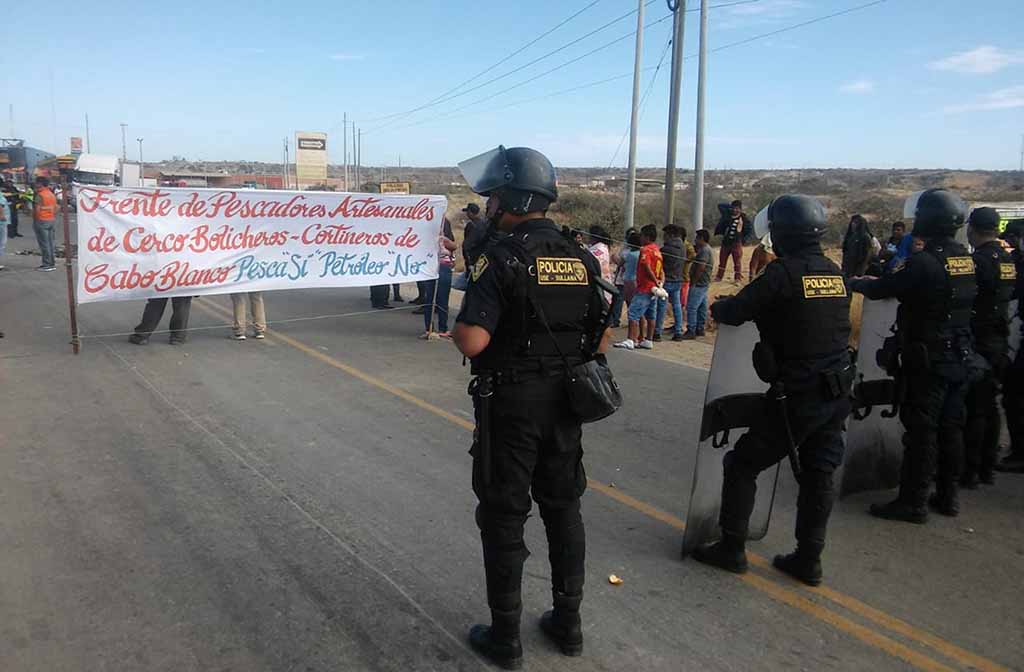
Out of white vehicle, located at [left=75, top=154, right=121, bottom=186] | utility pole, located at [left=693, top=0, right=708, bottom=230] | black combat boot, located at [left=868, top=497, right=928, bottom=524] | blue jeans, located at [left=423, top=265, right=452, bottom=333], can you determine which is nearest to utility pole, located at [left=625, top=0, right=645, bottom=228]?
utility pole, located at [left=693, top=0, right=708, bottom=230]

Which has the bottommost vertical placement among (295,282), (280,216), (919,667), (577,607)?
(919,667)

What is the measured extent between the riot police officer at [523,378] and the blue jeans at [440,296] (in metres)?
7.87

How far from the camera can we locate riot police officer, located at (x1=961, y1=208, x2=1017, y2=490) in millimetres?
5273

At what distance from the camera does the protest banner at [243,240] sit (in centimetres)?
885

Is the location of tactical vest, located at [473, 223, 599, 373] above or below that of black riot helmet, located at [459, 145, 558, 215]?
below

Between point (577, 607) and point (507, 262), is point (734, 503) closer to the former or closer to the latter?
point (577, 607)

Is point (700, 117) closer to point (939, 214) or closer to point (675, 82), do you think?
point (675, 82)

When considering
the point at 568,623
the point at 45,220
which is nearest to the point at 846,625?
the point at 568,623

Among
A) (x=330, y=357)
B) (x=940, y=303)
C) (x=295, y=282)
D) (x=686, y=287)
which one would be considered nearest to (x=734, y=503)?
(x=940, y=303)

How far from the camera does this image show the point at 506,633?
3309 mm

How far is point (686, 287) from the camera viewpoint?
515 inches

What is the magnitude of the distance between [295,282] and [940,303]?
25.4ft

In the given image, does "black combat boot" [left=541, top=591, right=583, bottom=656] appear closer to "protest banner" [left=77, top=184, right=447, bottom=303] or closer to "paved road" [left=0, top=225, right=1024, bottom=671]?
"paved road" [left=0, top=225, right=1024, bottom=671]

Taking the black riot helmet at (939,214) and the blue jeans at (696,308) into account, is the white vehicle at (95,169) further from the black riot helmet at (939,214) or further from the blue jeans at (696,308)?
the black riot helmet at (939,214)
